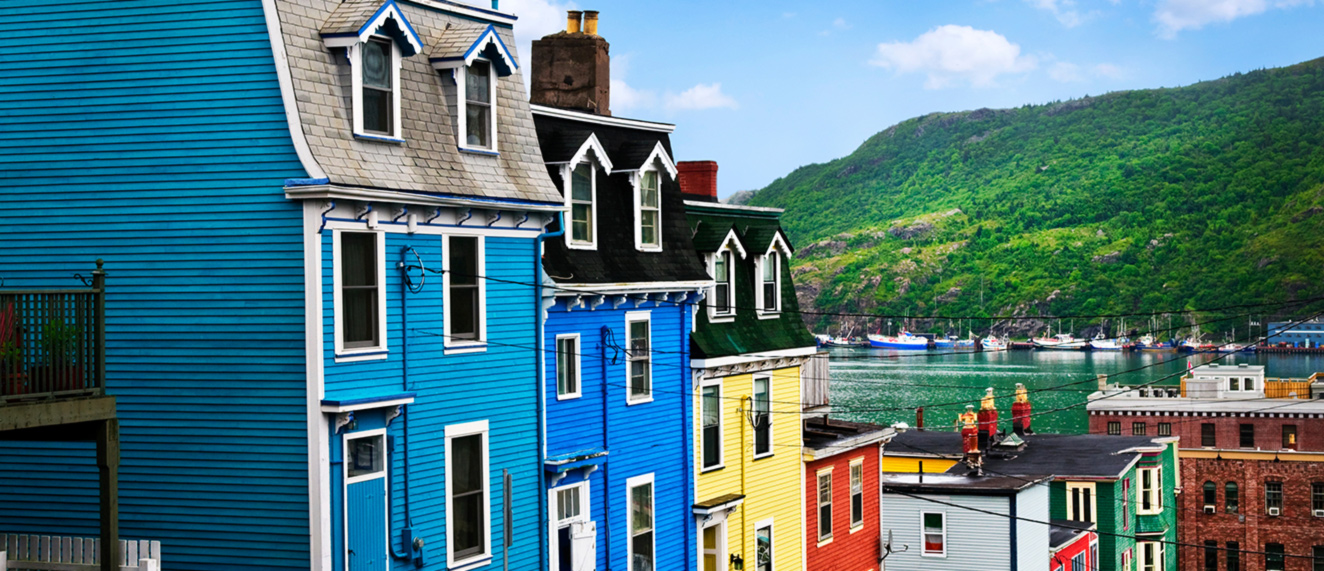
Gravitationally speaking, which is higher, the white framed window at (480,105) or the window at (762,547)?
the white framed window at (480,105)

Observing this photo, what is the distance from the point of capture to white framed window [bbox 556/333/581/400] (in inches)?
1023

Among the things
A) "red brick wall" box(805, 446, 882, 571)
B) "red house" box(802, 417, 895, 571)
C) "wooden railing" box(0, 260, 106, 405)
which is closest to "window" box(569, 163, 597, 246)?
"red house" box(802, 417, 895, 571)

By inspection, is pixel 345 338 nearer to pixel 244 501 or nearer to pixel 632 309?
pixel 244 501

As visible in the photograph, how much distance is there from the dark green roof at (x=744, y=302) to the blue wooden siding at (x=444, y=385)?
6.86 m

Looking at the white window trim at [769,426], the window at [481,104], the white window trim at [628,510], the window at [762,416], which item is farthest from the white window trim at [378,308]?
the window at [762,416]

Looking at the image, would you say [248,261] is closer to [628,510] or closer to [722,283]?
[628,510]

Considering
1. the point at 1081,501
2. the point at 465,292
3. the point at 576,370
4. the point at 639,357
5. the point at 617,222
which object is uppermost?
the point at 617,222

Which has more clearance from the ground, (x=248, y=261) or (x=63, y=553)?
(x=248, y=261)

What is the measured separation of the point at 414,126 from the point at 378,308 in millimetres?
A: 2947

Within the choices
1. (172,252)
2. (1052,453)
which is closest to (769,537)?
(172,252)

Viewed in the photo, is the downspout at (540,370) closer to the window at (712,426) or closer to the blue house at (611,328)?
the blue house at (611,328)

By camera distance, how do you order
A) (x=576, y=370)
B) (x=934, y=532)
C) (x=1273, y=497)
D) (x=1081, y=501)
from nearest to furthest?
(x=576, y=370)
(x=934, y=532)
(x=1081, y=501)
(x=1273, y=497)

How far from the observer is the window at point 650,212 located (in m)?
28.8

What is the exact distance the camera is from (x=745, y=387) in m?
32.5
